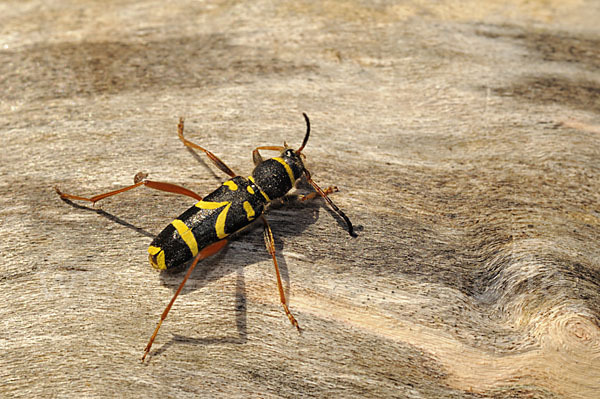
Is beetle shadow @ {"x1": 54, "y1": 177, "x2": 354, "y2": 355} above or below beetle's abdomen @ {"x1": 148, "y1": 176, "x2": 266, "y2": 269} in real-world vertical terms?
below

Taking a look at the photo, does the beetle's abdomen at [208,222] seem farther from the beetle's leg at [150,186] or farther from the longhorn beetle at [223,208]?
the beetle's leg at [150,186]

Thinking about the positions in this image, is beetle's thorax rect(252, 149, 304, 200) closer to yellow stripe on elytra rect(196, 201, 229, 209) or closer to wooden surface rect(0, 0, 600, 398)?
wooden surface rect(0, 0, 600, 398)

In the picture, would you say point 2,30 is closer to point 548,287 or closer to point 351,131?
point 351,131

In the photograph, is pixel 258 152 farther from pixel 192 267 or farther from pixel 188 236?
pixel 192 267

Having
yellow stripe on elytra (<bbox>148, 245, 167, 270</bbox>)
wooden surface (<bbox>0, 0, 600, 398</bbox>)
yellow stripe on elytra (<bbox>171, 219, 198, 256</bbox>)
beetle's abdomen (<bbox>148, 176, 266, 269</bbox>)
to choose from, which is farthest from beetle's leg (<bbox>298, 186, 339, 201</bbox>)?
yellow stripe on elytra (<bbox>148, 245, 167, 270</bbox>)

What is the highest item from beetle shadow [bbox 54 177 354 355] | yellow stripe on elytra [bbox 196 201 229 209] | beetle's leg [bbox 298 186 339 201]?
yellow stripe on elytra [bbox 196 201 229 209]

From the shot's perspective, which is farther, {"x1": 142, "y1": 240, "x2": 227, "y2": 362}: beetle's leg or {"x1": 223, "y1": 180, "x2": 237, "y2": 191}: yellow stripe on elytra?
{"x1": 223, "y1": 180, "x2": 237, "y2": 191}: yellow stripe on elytra

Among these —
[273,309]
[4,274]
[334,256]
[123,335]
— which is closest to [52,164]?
[4,274]

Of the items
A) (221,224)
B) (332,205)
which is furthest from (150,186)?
(332,205)
